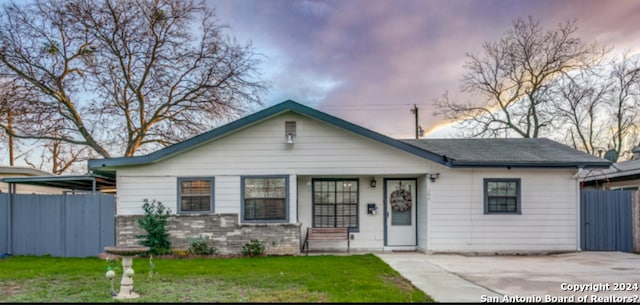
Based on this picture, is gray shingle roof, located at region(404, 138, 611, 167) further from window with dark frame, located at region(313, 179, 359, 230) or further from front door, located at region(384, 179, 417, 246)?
window with dark frame, located at region(313, 179, 359, 230)

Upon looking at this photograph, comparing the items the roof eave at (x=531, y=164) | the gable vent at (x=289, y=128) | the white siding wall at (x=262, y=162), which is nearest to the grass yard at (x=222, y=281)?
the white siding wall at (x=262, y=162)

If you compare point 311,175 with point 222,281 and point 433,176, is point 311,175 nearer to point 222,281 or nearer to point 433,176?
point 433,176

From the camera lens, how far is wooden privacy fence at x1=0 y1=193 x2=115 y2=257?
1177cm

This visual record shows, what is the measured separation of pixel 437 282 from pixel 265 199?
17.7ft

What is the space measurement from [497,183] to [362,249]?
396 cm

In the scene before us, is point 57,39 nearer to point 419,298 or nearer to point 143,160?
point 143,160

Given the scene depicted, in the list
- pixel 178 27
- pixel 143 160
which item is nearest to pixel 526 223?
pixel 143 160

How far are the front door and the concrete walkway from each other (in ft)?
5.85

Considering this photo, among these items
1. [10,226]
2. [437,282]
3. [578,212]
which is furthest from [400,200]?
[10,226]

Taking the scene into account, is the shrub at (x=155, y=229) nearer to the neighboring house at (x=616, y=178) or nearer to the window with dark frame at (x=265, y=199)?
the window with dark frame at (x=265, y=199)

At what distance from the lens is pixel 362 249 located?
12766mm

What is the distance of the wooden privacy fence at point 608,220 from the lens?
12516 millimetres

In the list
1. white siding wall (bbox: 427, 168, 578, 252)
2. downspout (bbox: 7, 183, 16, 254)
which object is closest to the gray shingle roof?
white siding wall (bbox: 427, 168, 578, 252)

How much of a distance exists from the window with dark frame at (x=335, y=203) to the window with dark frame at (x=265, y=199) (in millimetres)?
1332
